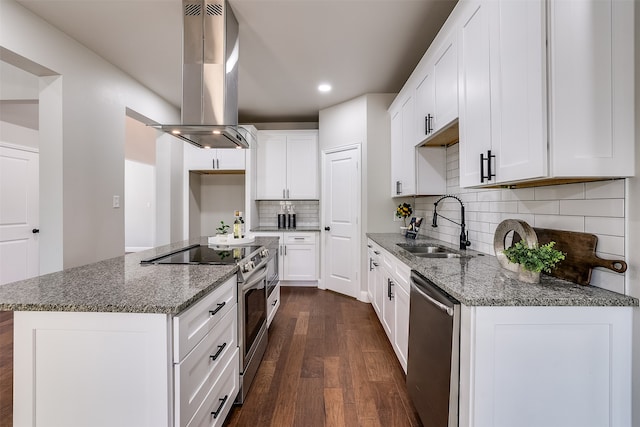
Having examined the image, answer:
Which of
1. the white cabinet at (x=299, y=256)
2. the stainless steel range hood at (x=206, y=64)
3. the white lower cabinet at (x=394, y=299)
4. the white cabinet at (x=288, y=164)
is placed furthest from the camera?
the white cabinet at (x=288, y=164)

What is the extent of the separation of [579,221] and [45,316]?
231 centimetres

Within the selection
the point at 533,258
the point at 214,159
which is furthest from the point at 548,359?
the point at 214,159

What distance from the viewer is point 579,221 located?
4.25 ft

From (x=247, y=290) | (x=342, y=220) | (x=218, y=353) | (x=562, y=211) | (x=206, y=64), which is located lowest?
(x=218, y=353)

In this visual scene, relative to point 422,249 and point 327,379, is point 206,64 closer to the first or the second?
point 422,249

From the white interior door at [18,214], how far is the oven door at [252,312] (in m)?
3.53

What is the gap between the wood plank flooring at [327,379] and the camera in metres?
1.64

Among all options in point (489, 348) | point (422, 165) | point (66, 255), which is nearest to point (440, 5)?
point (422, 165)

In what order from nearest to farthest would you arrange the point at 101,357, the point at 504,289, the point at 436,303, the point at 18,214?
the point at 101,357 → the point at 504,289 → the point at 436,303 → the point at 18,214

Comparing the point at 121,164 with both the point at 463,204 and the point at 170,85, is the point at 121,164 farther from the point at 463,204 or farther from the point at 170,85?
the point at 463,204

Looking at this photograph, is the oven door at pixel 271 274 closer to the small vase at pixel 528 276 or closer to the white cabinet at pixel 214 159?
the small vase at pixel 528 276

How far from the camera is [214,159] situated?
4.41 meters

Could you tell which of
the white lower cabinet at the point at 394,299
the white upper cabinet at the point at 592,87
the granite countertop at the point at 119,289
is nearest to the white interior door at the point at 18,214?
the granite countertop at the point at 119,289

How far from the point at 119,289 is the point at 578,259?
2.04 metres
